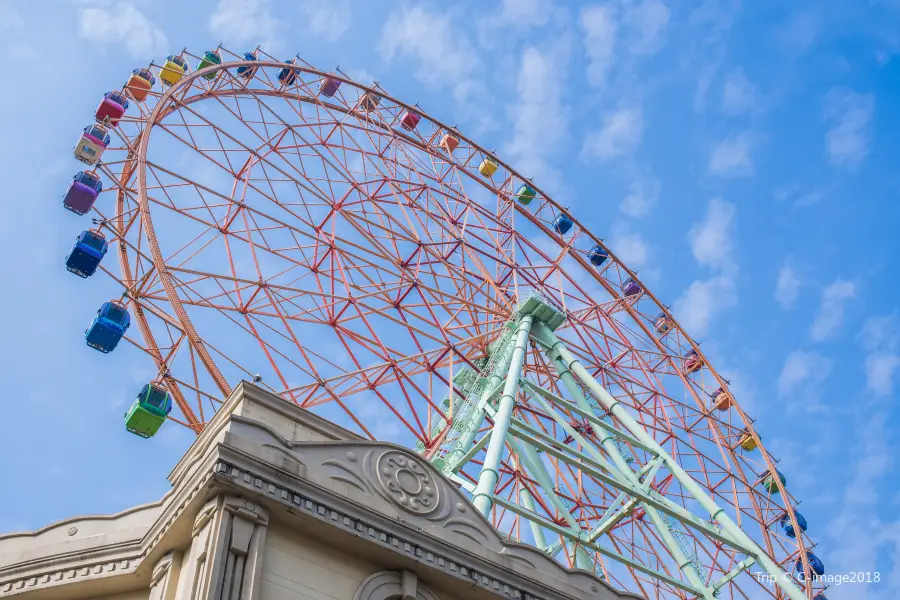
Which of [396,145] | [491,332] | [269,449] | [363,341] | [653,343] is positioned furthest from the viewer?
[653,343]

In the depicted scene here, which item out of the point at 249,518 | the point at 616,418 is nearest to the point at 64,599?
the point at 249,518

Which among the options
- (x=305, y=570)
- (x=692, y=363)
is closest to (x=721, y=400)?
(x=692, y=363)

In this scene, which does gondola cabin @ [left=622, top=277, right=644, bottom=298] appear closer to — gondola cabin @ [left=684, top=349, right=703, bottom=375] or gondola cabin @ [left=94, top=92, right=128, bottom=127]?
gondola cabin @ [left=684, top=349, right=703, bottom=375]

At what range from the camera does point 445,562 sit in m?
10.7

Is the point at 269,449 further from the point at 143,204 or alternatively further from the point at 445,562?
the point at 143,204

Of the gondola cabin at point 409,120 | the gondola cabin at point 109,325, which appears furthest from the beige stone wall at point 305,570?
the gondola cabin at point 409,120

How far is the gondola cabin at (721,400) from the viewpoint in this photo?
97.5ft

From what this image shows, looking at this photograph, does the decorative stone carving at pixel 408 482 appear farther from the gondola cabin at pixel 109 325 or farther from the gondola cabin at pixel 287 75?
the gondola cabin at pixel 287 75

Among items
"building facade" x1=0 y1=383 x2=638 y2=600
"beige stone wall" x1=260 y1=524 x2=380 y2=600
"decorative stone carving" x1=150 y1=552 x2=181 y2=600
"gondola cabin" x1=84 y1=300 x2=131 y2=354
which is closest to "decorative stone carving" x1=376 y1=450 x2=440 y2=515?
"building facade" x1=0 y1=383 x2=638 y2=600

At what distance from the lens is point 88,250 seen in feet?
69.1

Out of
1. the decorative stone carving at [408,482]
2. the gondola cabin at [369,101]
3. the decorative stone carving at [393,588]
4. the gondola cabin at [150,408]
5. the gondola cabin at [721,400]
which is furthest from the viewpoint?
the gondola cabin at [721,400]

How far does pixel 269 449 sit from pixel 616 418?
13716 millimetres

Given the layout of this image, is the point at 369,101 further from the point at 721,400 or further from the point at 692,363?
the point at 721,400

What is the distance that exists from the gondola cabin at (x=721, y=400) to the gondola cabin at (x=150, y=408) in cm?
1654
